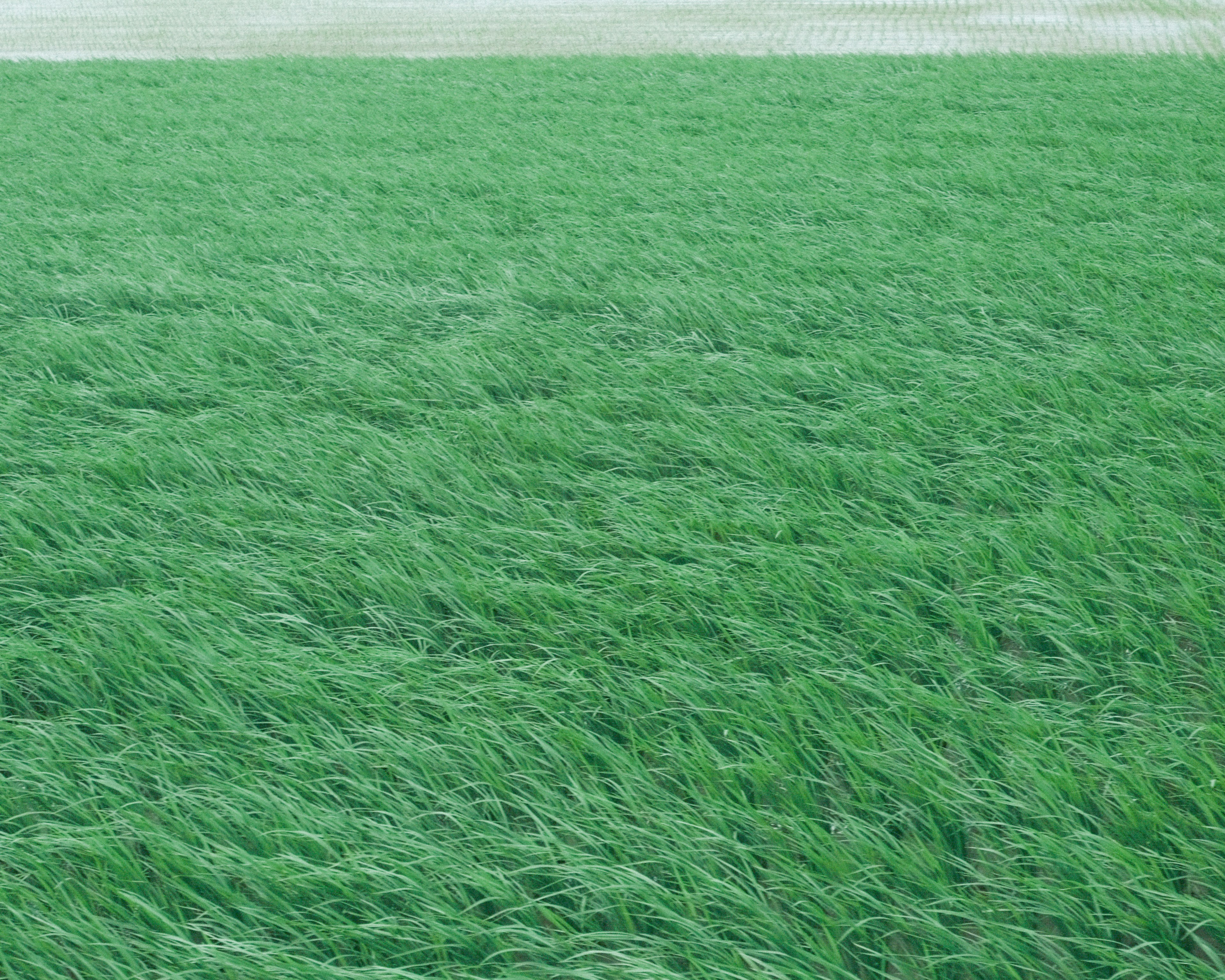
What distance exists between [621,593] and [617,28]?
1397 cm

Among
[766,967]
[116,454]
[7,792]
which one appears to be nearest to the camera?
[766,967]

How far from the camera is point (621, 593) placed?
2.59 metres

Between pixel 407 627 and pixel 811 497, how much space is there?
1.00 meters

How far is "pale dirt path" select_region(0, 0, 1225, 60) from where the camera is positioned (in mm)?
12938

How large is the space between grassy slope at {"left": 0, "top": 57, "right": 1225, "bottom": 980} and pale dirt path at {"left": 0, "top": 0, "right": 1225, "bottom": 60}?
8.19m

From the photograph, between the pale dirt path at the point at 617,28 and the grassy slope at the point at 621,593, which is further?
the pale dirt path at the point at 617,28

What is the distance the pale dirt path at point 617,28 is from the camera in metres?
12.9

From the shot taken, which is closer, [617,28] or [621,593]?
[621,593]

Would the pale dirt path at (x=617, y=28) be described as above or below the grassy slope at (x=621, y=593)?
above

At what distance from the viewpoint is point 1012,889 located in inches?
68.5

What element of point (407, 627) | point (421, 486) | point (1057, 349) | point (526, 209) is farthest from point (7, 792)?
point (526, 209)

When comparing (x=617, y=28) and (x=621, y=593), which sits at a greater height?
(x=617, y=28)

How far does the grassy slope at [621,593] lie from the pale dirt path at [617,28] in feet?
26.9

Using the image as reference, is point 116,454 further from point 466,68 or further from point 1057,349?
point 466,68
